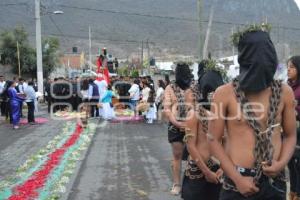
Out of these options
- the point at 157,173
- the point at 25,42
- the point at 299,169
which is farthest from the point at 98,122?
the point at 25,42

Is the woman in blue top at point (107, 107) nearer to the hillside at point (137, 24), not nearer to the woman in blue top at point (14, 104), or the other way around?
the woman in blue top at point (14, 104)

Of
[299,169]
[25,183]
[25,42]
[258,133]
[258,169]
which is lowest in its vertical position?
[25,183]

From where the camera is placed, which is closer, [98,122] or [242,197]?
[242,197]

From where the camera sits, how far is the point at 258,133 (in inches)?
152

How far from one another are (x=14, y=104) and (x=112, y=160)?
986 cm

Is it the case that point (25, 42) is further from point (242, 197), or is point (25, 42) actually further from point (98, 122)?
point (242, 197)

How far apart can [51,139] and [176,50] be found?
113916 mm

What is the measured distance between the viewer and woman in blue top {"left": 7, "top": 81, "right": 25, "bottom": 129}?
20906 millimetres

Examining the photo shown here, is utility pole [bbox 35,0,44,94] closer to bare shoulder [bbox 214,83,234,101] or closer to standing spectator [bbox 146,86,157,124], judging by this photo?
standing spectator [bbox 146,86,157,124]

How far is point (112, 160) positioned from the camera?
12.2 m

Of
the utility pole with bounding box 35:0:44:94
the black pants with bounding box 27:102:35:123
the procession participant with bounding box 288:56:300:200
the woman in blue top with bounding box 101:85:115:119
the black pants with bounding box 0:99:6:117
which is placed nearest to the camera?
the procession participant with bounding box 288:56:300:200

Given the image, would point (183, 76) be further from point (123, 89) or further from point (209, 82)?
point (123, 89)

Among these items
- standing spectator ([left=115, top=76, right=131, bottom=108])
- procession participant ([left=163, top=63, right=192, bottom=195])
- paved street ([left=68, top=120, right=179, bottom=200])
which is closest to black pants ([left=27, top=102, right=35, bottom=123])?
paved street ([left=68, top=120, right=179, bottom=200])

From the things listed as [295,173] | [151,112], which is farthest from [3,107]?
[295,173]
